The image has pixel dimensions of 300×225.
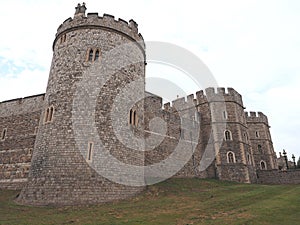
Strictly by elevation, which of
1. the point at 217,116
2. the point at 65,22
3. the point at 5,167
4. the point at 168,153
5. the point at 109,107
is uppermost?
the point at 65,22

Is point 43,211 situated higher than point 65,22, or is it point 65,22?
point 65,22

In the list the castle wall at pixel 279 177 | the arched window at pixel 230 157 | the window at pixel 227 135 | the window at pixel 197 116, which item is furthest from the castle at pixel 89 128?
the castle wall at pixel 279 177

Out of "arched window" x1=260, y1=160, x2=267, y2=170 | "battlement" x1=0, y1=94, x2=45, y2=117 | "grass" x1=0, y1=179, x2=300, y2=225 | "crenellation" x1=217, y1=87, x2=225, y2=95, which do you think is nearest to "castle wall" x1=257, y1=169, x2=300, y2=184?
"arched window" x1=260, y1=160, x2=267, y2=170

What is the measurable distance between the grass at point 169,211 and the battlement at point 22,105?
27.9ft

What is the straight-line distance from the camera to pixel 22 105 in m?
21.4

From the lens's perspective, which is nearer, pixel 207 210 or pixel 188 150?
pixel 207 210

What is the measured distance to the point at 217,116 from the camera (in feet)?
90.5

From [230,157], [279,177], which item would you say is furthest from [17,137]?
[279,177]

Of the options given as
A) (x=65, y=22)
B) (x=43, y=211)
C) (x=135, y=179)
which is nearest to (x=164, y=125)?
(x=135, y=179)

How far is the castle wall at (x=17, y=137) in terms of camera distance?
18.3 metres

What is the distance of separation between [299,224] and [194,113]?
2132 cm

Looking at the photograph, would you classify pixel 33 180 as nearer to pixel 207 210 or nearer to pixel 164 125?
pixel 207 210

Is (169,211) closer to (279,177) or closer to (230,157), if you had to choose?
(230,157)

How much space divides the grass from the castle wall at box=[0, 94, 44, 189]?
167 inches
